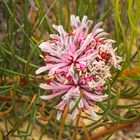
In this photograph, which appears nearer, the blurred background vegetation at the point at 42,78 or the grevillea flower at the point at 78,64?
the grevillea flower at the point at 78,64

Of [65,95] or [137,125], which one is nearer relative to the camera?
[65,95]

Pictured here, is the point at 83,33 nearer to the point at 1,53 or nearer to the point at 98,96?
the point at 98,96

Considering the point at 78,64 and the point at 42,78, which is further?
the point at 42,78

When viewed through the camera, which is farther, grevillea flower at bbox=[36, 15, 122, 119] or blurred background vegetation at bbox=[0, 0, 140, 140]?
blurred background vegetation at bbox=[0, 0, 140, 140]

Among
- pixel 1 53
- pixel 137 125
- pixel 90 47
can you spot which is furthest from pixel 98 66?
pixel 137 125
